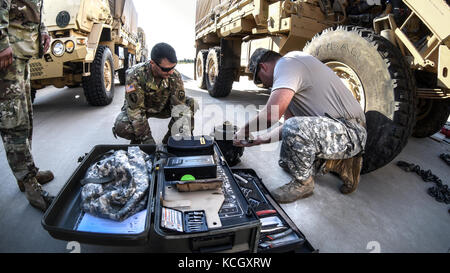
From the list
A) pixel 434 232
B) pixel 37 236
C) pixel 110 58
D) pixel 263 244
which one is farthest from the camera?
pixel 110 58

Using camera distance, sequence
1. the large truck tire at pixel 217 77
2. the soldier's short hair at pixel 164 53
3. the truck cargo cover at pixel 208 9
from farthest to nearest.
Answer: the large truck tire at pixel 217 77 < the truck cargo cover at pixel 208 9 < the soldier's short hair at pixel 164 53

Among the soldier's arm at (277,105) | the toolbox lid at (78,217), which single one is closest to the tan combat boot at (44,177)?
the toolbox lid at (78,217)

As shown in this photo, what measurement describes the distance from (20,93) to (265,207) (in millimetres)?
1717

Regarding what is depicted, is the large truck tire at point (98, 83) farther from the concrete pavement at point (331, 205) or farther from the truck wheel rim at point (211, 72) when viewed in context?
the truck wheel rim at point (211, 72)

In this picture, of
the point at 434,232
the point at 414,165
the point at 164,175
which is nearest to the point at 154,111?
the point at 164,175

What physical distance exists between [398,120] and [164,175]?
5.85ft

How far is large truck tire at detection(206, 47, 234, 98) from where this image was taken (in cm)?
553

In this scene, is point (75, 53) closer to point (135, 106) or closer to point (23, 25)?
point (135, 106)

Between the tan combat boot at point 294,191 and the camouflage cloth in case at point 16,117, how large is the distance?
1.71 meters

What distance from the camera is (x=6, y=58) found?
1379 millimetres

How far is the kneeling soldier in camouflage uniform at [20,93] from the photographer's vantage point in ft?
4.84

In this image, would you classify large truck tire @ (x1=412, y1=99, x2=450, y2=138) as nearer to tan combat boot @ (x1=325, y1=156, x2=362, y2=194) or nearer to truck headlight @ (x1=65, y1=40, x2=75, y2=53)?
tan combat boot @ (x1=325, y1=156, x2=362, y2=194)

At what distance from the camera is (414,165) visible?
2.45 meters

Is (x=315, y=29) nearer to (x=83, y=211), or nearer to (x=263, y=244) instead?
(x=263, y=244)
